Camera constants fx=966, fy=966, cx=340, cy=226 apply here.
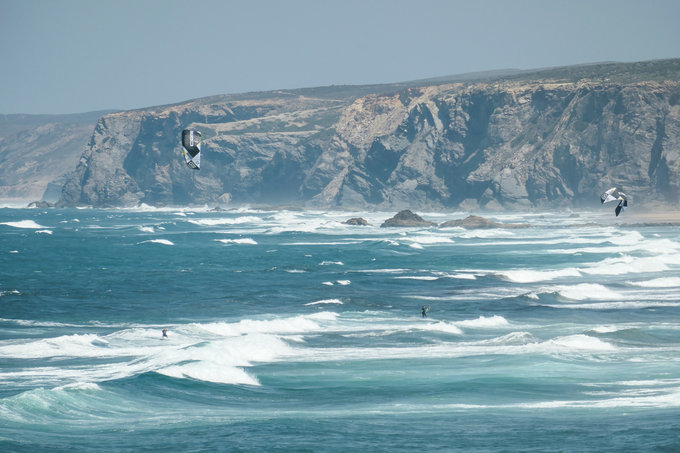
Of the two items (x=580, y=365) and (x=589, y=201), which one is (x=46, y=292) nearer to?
(x=580, y=365)

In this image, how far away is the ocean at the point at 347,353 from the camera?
26438mm

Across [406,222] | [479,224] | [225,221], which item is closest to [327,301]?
[479,224]

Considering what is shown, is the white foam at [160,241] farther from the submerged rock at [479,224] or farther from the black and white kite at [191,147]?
the black and white kite at [191,147]

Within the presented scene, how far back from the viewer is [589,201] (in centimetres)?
15088

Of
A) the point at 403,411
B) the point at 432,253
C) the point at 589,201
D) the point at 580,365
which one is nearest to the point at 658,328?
the point at 580,365

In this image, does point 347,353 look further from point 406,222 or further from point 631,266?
point 406,222

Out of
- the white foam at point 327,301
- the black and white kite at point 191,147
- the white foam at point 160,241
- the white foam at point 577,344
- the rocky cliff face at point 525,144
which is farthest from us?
the rocky cliff face at point 525,144

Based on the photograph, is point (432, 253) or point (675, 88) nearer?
point (432, 253)

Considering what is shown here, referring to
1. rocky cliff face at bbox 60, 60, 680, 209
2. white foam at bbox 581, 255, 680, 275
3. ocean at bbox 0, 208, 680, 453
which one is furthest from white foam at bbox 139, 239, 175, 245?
rocky cliff face at bbox 60, 60, 680, 209

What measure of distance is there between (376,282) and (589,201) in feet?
302

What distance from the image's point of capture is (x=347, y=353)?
39.5 meters

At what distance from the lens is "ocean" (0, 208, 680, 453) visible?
2644 cm

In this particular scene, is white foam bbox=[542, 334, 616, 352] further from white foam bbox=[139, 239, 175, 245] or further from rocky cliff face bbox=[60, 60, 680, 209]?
rocky cliff face bbox=[60, 60, 680, 209]

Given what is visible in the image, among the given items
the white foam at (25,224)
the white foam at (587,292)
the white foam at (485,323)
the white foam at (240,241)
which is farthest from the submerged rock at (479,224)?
the white foam at (485,323)
